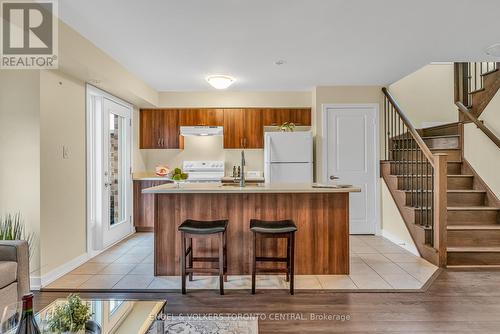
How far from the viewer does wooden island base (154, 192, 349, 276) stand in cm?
327

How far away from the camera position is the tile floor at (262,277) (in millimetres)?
2938

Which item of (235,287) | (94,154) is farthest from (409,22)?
(94,154)

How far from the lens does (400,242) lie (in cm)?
438

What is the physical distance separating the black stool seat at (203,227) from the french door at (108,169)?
1699mm

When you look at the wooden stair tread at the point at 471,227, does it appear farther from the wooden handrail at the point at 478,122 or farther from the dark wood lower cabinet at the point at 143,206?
the dark wood lower cabinet at the point at 143,206

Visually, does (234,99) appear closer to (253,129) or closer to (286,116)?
(253,129)

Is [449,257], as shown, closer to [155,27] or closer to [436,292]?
[436,292]

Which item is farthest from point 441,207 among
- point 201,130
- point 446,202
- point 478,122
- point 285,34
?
point 201,130

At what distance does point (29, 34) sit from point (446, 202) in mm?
4663

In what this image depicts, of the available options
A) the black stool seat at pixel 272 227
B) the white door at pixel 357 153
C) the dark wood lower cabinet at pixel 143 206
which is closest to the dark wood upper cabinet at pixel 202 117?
the dark wood lower cabinet at pixel 143 206

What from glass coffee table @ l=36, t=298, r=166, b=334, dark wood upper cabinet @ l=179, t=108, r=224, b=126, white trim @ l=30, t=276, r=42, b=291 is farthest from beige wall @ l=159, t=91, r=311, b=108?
glass coffee table @ l=36, t=298, r=166, b=334

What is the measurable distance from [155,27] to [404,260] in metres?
3.89

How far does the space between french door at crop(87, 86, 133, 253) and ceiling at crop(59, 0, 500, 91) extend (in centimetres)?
73

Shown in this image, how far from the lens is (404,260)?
146 inches
